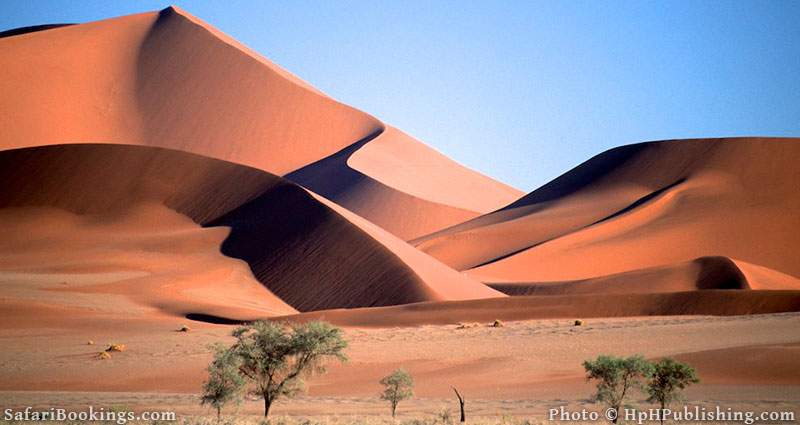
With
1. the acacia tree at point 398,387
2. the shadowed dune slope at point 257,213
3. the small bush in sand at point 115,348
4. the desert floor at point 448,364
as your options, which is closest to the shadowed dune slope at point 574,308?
the desert floor at point 448,364

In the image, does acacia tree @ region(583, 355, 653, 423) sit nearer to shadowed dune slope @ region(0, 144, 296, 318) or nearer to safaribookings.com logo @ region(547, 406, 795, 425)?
safaribookings.com logo @ region(547, 406, 795, 425)

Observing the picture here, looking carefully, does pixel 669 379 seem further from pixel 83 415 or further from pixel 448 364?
pixel 83 415

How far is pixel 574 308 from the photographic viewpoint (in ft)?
149

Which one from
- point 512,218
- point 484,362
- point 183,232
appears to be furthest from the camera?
point 512,218

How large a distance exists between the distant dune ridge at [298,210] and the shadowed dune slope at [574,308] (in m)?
0.12

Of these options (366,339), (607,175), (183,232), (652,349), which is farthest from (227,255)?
(607,175)

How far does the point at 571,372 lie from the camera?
3008cm

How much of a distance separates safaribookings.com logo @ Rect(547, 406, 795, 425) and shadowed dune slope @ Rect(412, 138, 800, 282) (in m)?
50.8

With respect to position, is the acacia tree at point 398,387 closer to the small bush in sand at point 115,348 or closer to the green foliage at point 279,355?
the green foliage at point 279,355

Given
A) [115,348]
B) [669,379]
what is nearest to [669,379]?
[669,379]

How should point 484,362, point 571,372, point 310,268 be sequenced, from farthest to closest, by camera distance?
point 310,268, point 484,362, point 571,372

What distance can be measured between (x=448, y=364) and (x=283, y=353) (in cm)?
1001

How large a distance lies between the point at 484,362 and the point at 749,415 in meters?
12.4

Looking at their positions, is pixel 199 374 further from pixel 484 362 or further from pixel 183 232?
pixel 183 232
